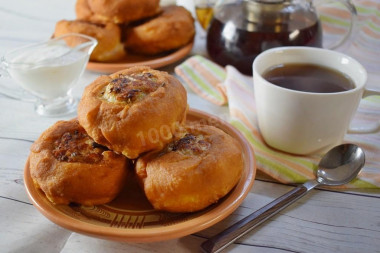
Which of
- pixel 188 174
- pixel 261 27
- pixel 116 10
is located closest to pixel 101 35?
pixel 116 10

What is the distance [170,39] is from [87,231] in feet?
3.17

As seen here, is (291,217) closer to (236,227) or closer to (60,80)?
(236,227)

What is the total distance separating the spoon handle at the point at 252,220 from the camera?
798 mm

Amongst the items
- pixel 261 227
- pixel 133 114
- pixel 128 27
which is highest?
pixel 133 114

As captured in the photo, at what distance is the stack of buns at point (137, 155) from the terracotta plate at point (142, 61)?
1.89ft

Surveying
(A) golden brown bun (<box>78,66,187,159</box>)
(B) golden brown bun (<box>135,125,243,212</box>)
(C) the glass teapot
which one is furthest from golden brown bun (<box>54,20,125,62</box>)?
(B) golden brown bun (<box>135,125,243,212</box>)

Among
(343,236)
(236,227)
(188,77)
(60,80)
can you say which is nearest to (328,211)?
(343,236)

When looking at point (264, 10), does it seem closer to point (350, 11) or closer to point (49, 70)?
point (350, 11)

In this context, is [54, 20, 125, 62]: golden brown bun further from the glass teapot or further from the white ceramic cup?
the white ceramic cup

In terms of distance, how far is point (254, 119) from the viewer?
48.6 inches

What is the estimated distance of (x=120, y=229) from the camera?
749mm

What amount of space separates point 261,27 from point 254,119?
380 millimetres

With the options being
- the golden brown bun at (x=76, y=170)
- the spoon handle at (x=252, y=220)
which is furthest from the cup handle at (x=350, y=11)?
the golden brown bun at (x=76, y=170)

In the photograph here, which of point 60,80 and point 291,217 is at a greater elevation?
point 60,80
